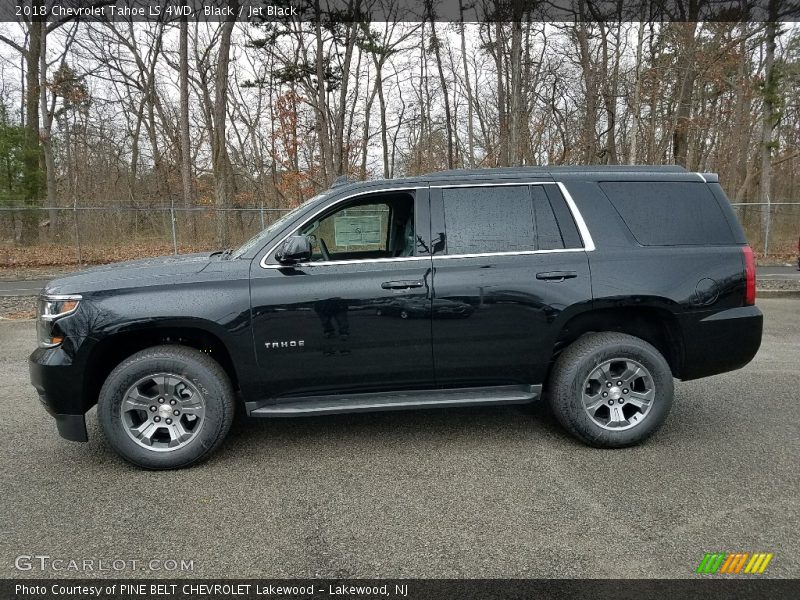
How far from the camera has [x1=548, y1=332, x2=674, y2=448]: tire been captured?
358 centimetres

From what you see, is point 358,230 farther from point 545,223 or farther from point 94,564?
point 94,564

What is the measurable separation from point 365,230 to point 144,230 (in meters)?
15.4

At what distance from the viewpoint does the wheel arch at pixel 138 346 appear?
3334mm

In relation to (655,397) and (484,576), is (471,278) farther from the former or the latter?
(484,576)

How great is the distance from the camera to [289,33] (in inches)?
870

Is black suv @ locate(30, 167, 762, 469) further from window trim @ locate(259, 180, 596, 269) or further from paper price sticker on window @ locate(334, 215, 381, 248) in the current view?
paper price sticker on window @ locate(334, 215, 381, 248)

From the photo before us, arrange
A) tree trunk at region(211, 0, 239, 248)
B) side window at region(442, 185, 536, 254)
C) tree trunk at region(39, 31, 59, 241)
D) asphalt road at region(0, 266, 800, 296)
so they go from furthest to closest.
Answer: tree trunk at region(39, 31, 59, 241) < tree trunk at region(211, 0, 239, 248) < asphalt road at region(0, 266, 800, 296) < side window at region(442, 185, 536, 254)

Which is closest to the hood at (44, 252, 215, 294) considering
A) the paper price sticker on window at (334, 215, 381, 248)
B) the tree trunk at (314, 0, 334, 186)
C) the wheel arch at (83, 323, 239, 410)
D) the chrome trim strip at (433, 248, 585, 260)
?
the wheel arch at (83, 323, 239, 410)

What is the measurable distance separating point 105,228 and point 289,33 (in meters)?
11.8

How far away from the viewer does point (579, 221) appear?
12.0 feet

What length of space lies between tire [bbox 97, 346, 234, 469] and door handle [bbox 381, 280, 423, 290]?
127cm

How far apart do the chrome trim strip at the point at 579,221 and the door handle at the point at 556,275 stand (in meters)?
0.22

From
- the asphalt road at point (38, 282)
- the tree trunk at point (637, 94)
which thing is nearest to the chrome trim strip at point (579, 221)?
the asphalt road at point (38, 282)

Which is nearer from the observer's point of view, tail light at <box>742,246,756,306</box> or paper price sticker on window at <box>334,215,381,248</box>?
tail light at <box>742,246,756,306</box>
